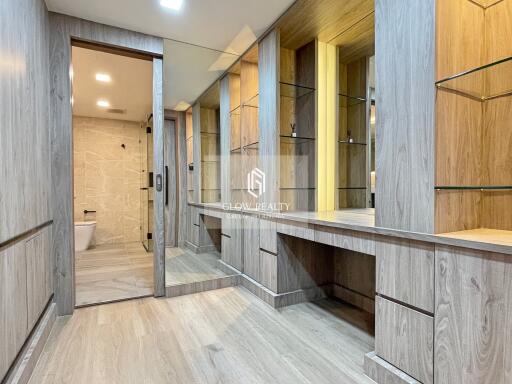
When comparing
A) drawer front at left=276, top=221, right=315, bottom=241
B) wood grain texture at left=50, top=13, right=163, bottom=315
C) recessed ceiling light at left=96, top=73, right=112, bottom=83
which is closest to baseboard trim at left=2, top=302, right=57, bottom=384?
wood grain texture at left=50, top=13, right=163, bottom=315

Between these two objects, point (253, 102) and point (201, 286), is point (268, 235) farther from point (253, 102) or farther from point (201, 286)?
point (253, 102)

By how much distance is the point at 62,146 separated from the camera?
7.08ft

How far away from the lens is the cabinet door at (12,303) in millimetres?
1170

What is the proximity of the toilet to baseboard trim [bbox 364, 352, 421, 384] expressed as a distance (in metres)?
4.15

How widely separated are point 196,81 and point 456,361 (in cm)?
284

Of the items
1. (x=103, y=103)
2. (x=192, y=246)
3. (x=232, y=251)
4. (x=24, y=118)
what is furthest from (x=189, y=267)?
(x=103, y=103)

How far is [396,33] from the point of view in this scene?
1.30m

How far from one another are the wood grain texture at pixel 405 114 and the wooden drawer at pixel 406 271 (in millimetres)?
87

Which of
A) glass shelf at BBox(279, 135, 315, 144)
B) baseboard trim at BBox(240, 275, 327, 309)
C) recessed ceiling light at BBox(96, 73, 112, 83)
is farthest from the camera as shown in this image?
recessed ceiling light at BBox(96, 73, 112, 83)

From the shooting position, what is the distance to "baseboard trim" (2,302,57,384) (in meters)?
1.30

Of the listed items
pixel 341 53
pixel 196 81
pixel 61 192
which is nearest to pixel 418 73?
pixel 341 53

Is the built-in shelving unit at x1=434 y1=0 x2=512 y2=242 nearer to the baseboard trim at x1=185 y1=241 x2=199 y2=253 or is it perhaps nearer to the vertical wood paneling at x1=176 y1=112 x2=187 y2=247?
the vertical wood paneling at x1=176 y1=112 x2=187 y2=247

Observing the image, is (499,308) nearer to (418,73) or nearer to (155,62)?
(418,73)

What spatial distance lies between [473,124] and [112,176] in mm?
4856
